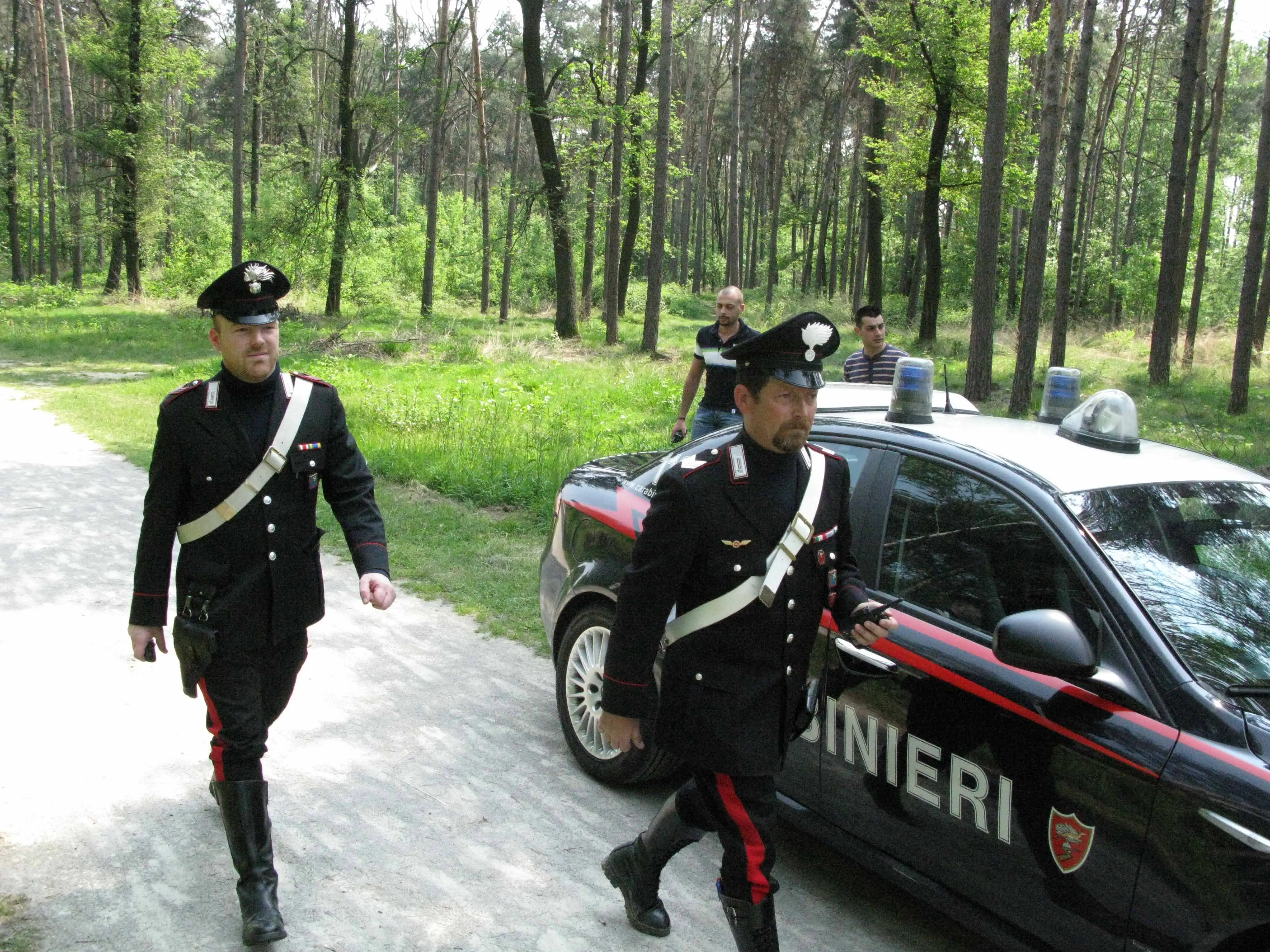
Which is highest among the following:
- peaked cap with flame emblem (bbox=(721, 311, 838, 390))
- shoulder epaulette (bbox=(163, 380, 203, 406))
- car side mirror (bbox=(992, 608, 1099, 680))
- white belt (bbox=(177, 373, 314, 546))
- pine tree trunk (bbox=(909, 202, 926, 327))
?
pine tree trunk (bbox=(909, 202, 926, 327))

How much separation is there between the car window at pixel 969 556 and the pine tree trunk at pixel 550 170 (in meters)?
23.4

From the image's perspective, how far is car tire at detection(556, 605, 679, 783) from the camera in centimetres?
418

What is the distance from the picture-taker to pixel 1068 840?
8.75 feet

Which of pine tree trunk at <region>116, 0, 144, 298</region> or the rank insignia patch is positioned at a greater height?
pine tree trunk at <region>116, 0, 144, 298</region>

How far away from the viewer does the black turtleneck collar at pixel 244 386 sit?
3311mm

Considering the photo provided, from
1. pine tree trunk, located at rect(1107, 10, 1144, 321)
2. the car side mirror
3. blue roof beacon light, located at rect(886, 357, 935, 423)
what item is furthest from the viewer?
pine tree trunk, located at rect(1107, 10, 1144, 321)

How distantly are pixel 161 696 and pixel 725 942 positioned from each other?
3090 millimetres

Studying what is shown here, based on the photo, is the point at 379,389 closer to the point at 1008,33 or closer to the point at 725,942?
the point at 1008,33


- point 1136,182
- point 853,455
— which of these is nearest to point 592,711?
point 853,455

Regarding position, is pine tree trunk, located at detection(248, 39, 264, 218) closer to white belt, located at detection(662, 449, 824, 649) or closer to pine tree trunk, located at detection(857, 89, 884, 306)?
pine tree trunk, located at detection(857, 89, 884, 306)

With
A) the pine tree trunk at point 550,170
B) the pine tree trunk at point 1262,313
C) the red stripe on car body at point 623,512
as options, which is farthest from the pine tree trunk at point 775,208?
the red stripe on car body at point 623,512

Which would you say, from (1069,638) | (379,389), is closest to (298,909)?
(1069,638)

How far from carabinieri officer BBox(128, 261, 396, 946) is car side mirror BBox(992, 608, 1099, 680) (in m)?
1.88

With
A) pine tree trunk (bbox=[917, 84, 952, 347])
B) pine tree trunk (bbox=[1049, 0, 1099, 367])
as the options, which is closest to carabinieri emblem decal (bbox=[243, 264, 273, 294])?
pine tree trunk (bbox=[1049, 0, 1099, 367])
